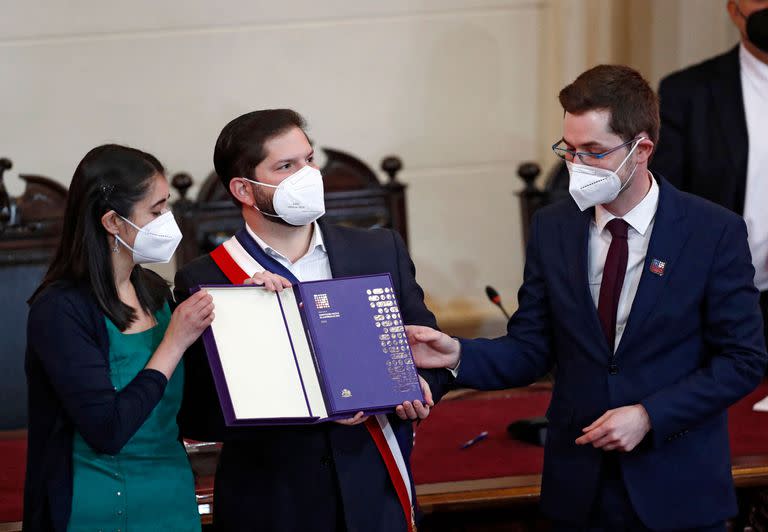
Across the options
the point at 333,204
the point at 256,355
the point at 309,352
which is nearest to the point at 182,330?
the point at 256,355

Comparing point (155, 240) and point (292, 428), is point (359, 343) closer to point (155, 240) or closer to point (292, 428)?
point (292, 428)

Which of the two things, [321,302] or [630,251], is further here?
[630,251]

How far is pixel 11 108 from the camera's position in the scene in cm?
446

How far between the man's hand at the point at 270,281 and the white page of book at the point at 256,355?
0.02 m

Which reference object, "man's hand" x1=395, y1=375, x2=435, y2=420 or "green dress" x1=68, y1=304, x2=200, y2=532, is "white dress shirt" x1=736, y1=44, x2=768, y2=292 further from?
"green dress" x1=68, y1=304, x2=200, y2=532

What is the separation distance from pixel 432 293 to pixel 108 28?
71.4 inches

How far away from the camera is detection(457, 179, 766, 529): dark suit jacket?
2.10 meters

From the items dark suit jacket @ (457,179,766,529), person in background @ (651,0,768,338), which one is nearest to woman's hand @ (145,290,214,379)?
dark suit jacket @ (457,179,766,529)

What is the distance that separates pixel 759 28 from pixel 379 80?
1.69 meters

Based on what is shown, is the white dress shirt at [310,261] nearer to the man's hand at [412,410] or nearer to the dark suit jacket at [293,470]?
the dark suit jacket at [293,470]

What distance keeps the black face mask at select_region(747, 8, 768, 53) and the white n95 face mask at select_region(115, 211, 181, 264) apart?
2256 mm

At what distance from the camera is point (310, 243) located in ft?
7.42

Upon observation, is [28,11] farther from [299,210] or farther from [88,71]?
[299,210]

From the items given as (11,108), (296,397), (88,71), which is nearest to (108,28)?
(88,71)
